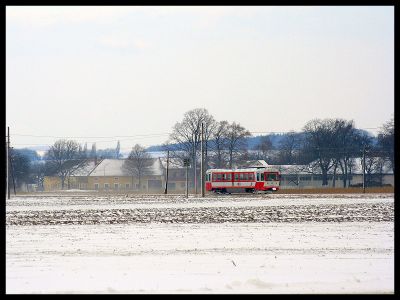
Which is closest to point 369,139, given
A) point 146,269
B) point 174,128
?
point 174,128

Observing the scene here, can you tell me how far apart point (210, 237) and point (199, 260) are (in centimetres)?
505

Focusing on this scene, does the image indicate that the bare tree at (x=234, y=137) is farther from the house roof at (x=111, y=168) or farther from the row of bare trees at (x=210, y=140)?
the house roof at (x=111, y=168)

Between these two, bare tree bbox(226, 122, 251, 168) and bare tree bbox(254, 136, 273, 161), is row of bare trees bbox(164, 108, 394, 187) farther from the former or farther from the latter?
bare tree bbox(254, 136, 273, 161)

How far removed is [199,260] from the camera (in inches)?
641

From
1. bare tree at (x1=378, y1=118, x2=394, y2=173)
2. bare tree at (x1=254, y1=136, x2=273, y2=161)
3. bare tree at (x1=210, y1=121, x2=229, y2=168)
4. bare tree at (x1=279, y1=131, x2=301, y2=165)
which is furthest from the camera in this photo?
bare tree at (x1=254, y1=136, x2=273, y2=161)

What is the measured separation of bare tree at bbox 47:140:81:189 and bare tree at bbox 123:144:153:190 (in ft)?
39.0

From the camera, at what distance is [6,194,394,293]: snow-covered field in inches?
516

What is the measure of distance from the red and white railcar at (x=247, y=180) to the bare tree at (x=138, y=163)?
55416 millimetres

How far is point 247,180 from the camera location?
68.9m

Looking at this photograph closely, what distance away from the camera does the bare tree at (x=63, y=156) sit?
109294mm

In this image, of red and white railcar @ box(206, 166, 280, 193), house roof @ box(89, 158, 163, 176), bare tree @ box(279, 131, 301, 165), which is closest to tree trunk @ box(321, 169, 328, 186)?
bare tree @ box(279, 131, 301, 165)

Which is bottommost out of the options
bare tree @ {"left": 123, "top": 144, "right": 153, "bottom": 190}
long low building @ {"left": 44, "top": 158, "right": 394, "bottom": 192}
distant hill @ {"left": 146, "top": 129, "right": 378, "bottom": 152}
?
long low building @ {"left": 44, "top": 158, "right": 394, "bottom": 192}
